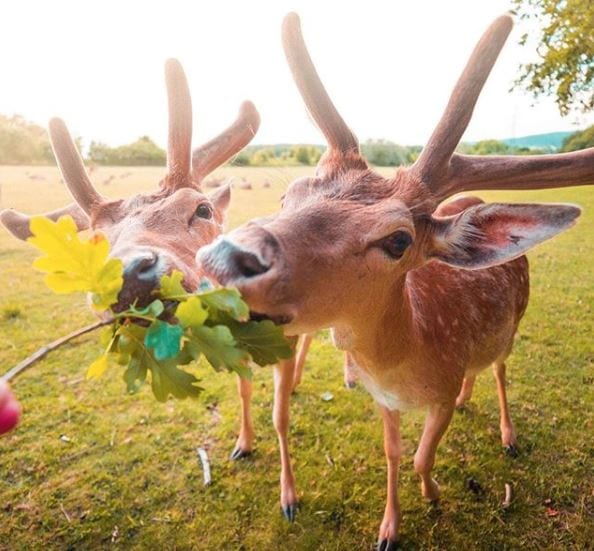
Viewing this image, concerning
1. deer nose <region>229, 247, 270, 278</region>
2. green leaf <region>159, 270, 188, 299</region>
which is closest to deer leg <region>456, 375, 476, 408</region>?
deer nose <region>229, 247, 270, 278</region>

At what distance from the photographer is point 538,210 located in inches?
95.3

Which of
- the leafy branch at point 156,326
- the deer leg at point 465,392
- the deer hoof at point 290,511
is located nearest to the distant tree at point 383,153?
the leafy branch at point 156,326

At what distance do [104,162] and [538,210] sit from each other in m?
38.6

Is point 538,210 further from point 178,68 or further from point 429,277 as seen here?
point 178,68

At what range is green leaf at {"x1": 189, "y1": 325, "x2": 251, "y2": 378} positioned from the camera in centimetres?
166

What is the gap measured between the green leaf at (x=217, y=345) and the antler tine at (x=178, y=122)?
2155 mm

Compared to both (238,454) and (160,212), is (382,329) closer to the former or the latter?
(160,212)

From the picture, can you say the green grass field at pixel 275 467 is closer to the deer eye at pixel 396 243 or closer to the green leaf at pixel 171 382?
the deer eye at pixel 396 243

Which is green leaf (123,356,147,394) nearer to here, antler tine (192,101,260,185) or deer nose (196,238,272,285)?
deer nose (196,238,272,285)

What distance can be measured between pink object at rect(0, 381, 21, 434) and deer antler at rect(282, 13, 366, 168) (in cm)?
209

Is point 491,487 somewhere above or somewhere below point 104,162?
above

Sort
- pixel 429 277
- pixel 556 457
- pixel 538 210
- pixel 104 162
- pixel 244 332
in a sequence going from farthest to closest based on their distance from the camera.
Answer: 1. pixel 104 162
2. pixel 556 457
3. pixel 429 277
4. pixel 538 210
5. pixel 244 332

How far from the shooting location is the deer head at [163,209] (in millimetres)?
2666

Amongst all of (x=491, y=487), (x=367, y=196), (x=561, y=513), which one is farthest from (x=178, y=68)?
(x=561, y=513)
